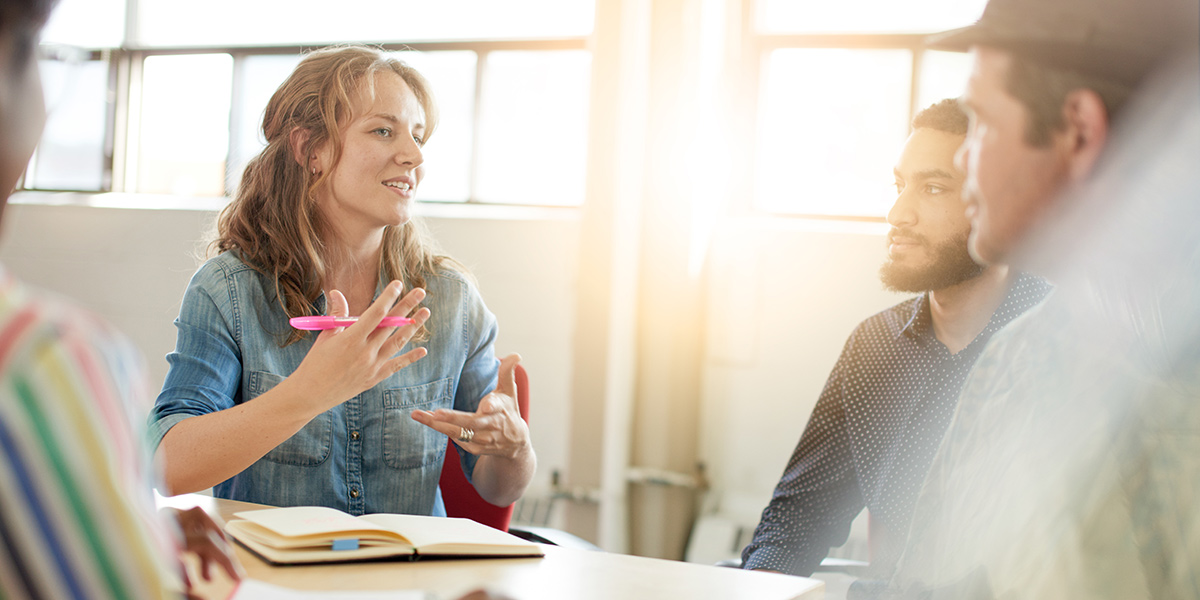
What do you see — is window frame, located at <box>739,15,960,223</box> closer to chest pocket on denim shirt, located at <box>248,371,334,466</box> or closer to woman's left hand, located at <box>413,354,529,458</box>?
woman's left hand, located at <box>413,354,529,458</box>

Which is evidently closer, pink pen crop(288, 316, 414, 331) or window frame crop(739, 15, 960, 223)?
pink pen crop(288, 316, 414, 331)

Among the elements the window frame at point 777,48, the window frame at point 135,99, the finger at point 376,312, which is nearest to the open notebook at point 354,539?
the finger at point 376,312

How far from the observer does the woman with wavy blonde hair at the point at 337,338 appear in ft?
4.05

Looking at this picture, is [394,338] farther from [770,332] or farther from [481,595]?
[770,332]

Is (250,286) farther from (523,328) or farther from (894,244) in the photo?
(523,328)

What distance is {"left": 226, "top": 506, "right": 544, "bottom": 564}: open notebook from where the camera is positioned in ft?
3.35

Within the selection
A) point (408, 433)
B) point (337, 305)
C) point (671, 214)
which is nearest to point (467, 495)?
point (408, 433)

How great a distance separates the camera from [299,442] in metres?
1.47

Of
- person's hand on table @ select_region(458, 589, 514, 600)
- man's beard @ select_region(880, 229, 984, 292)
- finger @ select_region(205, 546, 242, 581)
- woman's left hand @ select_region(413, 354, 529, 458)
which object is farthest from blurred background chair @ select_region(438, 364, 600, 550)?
person's hand on table @ select_region(458, 589, 514, 600)

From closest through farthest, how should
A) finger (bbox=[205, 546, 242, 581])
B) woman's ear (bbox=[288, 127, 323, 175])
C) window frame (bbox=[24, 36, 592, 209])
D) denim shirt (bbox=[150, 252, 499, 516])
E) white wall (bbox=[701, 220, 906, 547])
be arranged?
finger (bbox=[205, 546, 242, 581]), denim shirt (bbox=[150, 252, 499, 516]), woman's ear (bbox=[288, 127, 323, 175]), white wall (bbox=[701, 220, 906, 547]), window frame (bbox=[24, 36, 592, 209])

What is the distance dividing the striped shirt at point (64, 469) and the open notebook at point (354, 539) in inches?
24.0

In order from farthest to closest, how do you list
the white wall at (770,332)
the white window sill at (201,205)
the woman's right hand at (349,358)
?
the white window sill at (201,205)
the white wall at (770,332)
the woman's right hand at (349,358)

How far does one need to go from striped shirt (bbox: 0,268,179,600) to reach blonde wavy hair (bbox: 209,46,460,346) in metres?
1.17

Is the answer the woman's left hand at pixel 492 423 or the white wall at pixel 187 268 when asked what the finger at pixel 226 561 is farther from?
the white wall at pixel 187 268
